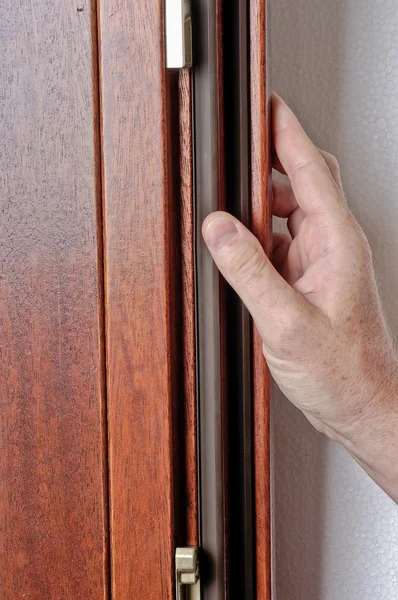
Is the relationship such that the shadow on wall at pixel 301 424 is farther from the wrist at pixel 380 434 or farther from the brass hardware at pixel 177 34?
the brass hardware at pixel 177 34

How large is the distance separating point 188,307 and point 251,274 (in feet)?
0.23

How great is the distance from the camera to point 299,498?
33.7 inches

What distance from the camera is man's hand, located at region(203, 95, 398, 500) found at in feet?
1.99

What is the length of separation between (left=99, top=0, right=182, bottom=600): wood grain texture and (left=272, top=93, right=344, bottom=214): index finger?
0.17 metres

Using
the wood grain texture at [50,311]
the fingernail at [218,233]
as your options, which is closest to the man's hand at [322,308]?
the fingernail at [218,233]

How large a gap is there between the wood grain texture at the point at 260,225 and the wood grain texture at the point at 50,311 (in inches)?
6.0

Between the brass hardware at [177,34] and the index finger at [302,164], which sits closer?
the brass hardware at [177,34]

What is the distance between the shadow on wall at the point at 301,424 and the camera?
2.74 ft

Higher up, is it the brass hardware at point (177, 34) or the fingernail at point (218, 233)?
the brass hardware at point (177, 34)

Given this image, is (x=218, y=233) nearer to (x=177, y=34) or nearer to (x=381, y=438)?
(x=177, y=34)

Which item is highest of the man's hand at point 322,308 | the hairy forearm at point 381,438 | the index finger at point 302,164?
the index finger at point 302,164

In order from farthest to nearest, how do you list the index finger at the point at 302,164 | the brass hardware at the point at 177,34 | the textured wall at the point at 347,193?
the textured wall at the point at 347,193
the index finger at the point at 302,164
the brass hardware at the point at 177,34

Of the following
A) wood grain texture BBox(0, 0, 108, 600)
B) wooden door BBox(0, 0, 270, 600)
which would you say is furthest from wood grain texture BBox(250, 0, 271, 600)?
wood grain texture BBox(0, 0, 108, 600)

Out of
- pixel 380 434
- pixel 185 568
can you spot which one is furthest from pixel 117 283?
pixel 380 434
